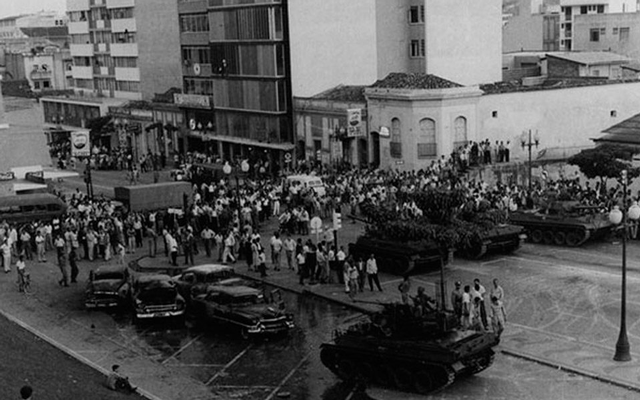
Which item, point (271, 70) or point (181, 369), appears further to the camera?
point (271, 70)

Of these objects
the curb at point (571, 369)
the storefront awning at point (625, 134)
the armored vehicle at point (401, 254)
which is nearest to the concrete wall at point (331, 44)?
the storefront awning at point (625, 134)

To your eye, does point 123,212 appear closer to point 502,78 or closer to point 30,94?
point 502,78

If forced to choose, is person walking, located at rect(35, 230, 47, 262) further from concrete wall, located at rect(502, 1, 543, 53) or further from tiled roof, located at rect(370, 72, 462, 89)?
concrete wall, located at rect(502, 1, 543, 53)

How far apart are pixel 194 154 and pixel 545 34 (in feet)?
176

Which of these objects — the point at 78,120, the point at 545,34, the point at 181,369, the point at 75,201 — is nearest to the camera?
the point at 181,369

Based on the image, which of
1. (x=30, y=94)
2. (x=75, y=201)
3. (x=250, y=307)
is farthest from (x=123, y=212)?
(x=30, y=94)

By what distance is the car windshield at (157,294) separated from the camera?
3095 centimetres

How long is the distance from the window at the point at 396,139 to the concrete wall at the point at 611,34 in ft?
156

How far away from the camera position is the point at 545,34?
116m

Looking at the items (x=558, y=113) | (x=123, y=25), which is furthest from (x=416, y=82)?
(x=123, y=25)

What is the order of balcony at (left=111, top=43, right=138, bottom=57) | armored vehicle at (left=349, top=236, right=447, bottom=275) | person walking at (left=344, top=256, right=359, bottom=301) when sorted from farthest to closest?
balcony at (left=111, top=43, right=138, bottom=57) → armored vehicle at (left=349, top=236, right=447, bottom=275) → person walking at (left=344, top=256, right=359, bottom=301)

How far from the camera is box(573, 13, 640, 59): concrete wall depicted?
10038 centimetres

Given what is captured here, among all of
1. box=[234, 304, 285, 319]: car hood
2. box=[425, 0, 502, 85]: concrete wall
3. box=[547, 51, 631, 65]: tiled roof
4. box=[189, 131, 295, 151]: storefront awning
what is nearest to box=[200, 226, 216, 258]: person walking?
box=[234, 304, 285, 319]: car hood

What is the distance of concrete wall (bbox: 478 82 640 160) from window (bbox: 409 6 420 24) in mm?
10476
